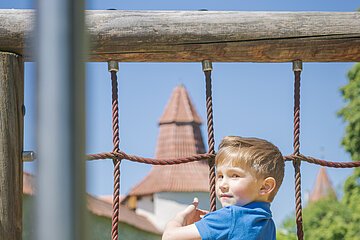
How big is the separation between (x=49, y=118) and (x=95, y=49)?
141 centimetres

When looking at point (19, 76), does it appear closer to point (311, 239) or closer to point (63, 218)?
point (63, 218)

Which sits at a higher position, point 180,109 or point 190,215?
point 190,215

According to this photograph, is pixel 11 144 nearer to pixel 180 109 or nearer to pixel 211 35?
pixel 211 35

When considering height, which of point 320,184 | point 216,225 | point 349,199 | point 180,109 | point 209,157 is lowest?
point 320,184

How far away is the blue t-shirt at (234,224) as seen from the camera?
1412mm

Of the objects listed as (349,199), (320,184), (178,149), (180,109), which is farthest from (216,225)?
(320,184)

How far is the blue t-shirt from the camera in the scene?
55.6 inches

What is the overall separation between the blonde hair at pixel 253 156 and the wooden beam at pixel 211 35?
256 millimetres

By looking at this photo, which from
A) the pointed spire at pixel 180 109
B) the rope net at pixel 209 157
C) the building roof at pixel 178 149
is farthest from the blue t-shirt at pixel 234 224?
the pointed spire at pixel 180 109

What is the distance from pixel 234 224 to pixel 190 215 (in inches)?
4.3

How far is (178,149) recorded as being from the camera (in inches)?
1291

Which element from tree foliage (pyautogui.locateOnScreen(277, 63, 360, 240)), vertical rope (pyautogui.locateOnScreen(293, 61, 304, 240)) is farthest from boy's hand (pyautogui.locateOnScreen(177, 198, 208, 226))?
tree foliage (pyautogui.locateOnScreen(277, 63, 360, 240))

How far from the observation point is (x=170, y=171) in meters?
32.2

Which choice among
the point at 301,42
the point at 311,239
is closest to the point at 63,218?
the point at 301,42
